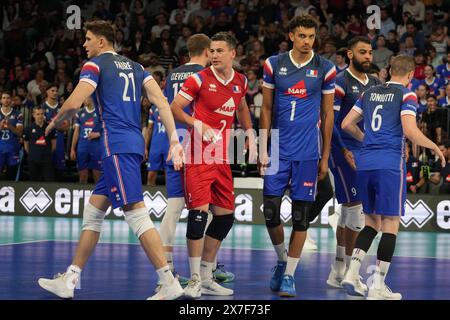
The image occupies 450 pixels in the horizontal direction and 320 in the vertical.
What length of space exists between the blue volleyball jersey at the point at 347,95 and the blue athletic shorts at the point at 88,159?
9806mm

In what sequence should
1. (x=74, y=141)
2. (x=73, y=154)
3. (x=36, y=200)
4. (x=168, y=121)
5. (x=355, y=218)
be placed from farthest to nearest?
(x=73, y=154) → (x=74, y=141) → (x=36, y=200) → (x=355, y=218) → (x=168, y=121)

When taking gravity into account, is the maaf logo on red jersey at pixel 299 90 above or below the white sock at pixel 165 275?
above

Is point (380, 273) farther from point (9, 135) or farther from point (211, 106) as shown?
point (9, 135)

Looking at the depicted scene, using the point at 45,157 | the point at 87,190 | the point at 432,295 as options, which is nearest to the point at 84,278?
the point at 432,295

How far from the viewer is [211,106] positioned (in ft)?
28.7

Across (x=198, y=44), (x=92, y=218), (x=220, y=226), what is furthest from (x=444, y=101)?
(x=92, y=218)

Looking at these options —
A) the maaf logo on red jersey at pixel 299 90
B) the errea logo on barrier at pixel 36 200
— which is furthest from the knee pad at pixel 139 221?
the errea logo on barrier at pixel 36 200

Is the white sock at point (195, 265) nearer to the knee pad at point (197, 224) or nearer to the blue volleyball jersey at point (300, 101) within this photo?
the knee pad at point (197, 224)

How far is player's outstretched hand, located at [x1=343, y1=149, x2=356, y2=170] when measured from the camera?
9406 mm

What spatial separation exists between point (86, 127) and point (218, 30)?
15.2 feet

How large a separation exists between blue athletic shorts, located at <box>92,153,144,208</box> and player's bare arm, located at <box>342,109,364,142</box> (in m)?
2.23

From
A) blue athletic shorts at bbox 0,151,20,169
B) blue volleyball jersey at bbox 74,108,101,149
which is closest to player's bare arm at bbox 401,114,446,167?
blue volleyball jersey at bbox 74,108,101,149

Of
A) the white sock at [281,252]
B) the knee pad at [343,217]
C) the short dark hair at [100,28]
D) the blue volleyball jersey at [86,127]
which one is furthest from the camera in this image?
the blue volleyball jersey at [86,127]

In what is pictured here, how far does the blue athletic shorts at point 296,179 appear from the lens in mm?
8797
